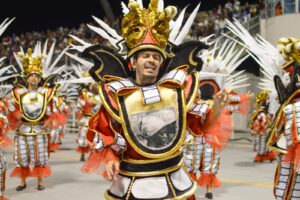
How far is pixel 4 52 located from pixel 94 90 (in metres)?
17.7

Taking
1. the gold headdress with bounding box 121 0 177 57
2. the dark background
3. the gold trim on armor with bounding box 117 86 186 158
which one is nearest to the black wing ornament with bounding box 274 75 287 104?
the gold trim on armor with bounding box 117 86 186 158

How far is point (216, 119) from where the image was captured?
9.96ft

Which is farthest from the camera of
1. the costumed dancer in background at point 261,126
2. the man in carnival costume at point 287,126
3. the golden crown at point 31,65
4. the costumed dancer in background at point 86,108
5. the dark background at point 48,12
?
the dark background at point 48,12

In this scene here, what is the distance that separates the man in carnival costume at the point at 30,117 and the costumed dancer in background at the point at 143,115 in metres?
3.69

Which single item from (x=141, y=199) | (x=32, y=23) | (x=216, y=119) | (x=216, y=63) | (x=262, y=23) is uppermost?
(x=32, y=23)

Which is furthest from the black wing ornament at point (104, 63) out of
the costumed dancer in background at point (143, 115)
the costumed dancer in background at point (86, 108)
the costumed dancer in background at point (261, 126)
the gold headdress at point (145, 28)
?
the costumed dancer in background at point (261, 126)

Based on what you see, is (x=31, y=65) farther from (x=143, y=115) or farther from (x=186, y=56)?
(x=143, y=115)

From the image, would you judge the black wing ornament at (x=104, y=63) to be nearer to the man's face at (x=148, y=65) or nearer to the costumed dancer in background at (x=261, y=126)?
the man's face at (x=148, y=65)

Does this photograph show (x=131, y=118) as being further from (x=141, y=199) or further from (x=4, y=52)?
(x=4, y=52)

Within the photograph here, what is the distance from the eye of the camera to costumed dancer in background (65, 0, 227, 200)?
2.73m

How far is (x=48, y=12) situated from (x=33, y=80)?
22.6 metres

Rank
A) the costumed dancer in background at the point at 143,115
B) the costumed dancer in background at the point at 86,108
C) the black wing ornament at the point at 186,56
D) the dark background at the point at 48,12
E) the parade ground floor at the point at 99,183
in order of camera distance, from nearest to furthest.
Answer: the costumed dancer in background at the point at 143,115
the black wing ornament at the point at 186,56
the parade ground floor at the point at 99,183
the costumed dancer in background at the point at 86,108
the dark background at the point at 48,12

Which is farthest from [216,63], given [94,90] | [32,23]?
[32,23]

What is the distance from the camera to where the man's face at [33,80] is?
20.8 feet
